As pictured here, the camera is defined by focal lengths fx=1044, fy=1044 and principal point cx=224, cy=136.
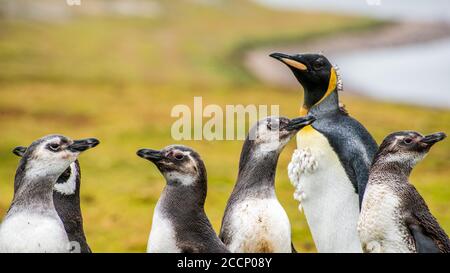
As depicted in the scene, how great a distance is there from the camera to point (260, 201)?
557 centimetres

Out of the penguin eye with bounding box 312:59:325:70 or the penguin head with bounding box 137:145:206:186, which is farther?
the penguin eye with bounding box 312:59:325:70

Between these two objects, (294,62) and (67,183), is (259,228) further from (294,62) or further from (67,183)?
(294,62)

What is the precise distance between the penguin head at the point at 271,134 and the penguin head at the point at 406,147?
0.52 metres

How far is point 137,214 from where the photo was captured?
13164 millimetres

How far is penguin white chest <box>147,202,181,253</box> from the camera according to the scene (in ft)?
17.3

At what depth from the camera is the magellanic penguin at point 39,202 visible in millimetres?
5117

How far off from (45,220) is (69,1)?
34351mm

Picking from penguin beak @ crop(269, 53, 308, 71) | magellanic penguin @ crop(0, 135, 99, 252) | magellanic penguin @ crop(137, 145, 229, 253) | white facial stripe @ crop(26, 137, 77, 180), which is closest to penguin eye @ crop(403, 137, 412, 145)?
magellanic penguin @ crop(137, 145, 229, 253)

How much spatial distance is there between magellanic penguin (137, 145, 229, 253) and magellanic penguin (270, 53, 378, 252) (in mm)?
1434

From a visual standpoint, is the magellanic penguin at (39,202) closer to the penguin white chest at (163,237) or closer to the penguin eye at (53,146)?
the penguin eye at (53,146)

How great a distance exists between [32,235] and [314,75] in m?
2.59

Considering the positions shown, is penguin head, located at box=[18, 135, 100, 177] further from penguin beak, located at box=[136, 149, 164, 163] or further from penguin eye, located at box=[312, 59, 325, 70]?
penguin eye, located at box=[312, 59, 325, 70]

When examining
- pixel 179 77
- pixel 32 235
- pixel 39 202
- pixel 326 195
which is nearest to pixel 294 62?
pixel 326 195

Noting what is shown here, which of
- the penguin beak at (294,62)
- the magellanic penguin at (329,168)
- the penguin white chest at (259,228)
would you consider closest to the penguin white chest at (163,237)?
the penguin white chest at (259,228)
